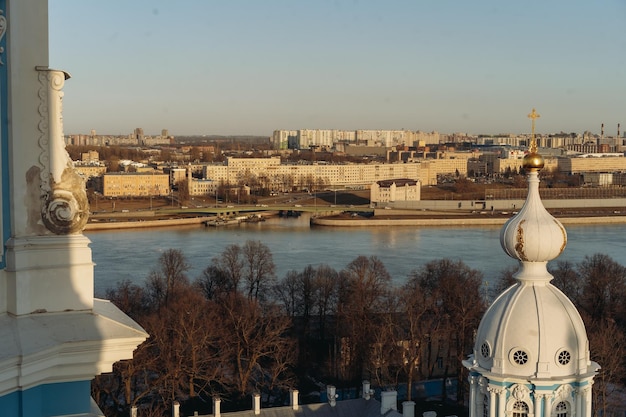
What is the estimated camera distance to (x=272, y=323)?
22.2 feet

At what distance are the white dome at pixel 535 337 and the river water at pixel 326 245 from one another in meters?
7.59

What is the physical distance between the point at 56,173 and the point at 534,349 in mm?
1396

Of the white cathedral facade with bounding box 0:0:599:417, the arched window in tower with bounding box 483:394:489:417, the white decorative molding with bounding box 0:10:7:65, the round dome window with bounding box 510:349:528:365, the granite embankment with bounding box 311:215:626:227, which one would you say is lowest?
the granite embankment with bounding box 311:215:626:227

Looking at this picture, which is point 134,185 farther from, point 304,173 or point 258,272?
point 258,272

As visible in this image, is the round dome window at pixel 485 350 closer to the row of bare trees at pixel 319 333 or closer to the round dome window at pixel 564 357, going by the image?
the round dome window at pixel 564 357

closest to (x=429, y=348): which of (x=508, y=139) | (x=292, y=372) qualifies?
(x=292, y=372)

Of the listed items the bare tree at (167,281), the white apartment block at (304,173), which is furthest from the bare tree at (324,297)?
the white apartment block at (304,173)

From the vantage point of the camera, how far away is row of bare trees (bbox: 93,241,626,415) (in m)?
5.78

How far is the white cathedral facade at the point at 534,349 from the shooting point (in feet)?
6.39

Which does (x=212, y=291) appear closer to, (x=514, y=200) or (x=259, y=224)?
(x=259, y=224)

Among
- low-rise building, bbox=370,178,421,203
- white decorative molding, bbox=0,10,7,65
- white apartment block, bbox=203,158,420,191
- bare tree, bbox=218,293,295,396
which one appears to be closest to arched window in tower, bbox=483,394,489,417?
white decorative molding, bbox=0,10,7,65

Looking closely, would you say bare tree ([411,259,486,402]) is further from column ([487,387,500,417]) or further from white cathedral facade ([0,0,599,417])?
white cathedral facade ([0,0,599,417])

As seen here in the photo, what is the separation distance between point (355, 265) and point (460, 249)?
698 cm

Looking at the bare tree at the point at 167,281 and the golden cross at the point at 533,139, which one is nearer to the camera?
the golden cross at the point at 533,139
